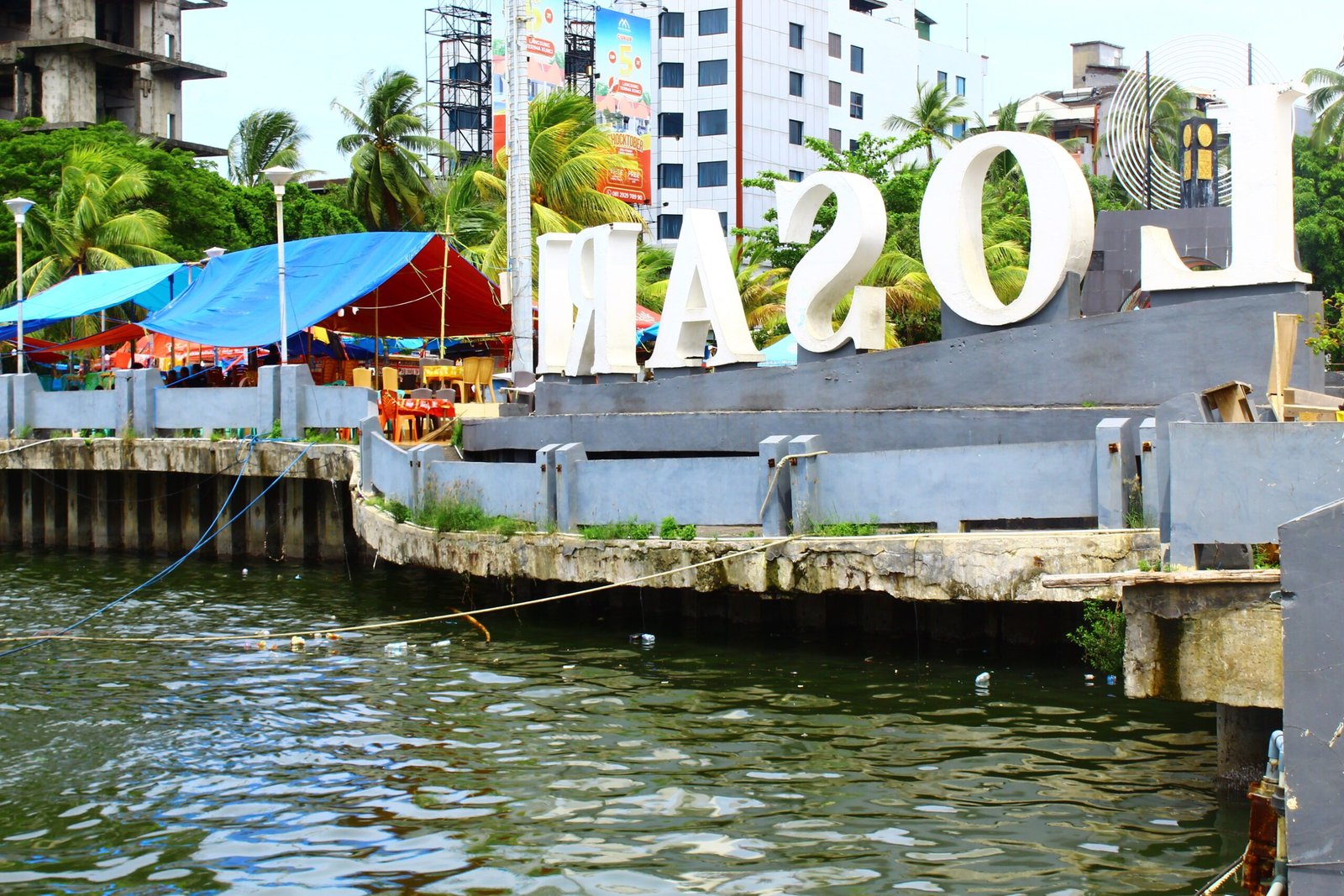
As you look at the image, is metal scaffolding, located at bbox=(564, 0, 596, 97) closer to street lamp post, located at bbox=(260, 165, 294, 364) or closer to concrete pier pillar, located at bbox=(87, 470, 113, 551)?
concrete pier pillar, located at bbox=(87, 470, 113, 551)

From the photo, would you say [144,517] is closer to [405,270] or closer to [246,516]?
[246,516]

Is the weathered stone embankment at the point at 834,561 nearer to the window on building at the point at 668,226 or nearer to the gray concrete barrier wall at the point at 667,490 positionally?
the gray concrete barrier wall at the point at 667,490

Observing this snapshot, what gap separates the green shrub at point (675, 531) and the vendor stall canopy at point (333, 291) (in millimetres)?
12346

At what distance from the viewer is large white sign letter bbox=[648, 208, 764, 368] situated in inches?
709

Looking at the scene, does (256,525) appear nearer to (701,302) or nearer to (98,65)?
(701,302)

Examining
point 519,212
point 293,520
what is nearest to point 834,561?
point 293,520

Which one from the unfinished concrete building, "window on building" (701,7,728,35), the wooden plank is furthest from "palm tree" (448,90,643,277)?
the wooden plank

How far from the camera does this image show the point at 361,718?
473 inches

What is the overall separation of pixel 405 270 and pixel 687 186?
44873 millimetres

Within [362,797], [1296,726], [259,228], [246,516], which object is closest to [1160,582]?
[1296,726]

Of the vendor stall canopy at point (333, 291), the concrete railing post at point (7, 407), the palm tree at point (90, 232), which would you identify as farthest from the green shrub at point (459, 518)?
the palm tree at point (90, 232)

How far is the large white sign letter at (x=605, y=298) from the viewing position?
19.4 m

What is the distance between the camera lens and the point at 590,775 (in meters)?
10.1

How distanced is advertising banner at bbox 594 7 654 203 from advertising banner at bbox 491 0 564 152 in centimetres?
257
